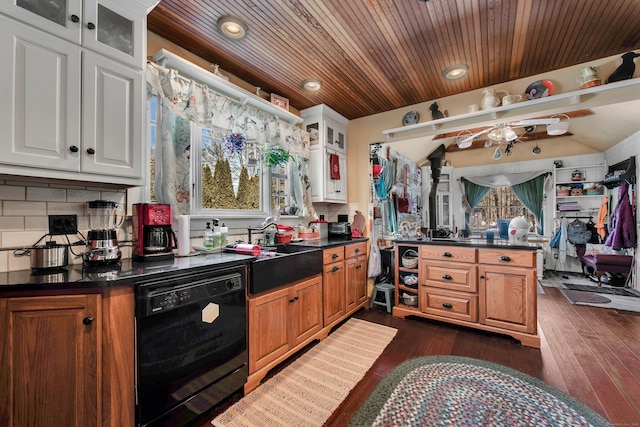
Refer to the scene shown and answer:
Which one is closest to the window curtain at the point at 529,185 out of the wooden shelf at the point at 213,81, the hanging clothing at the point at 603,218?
the hanging clothing at the point at 603,218

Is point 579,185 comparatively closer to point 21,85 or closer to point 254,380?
point 254,380

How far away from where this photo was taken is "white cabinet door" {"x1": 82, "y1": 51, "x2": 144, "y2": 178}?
1.34 meters

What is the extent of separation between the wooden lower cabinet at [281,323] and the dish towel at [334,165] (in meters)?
1.53

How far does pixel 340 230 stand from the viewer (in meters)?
3.34

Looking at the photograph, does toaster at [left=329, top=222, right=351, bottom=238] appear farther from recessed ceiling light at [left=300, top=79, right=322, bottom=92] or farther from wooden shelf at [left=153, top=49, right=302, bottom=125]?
recessed ceiling light at [left=300, top=79, right=322, bottom=92]

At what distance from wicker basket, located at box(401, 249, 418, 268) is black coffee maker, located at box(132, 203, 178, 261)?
2.46 metres

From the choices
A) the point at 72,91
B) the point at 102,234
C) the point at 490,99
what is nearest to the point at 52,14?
the point at 72,91

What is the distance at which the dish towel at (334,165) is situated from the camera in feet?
11.1

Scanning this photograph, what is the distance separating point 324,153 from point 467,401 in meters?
2.69

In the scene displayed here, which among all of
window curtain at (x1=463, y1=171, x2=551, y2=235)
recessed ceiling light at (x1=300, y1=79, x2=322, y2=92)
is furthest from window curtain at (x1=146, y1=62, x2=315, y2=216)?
window curtain at (x1=463, y1=171, x2=551, y2=235)

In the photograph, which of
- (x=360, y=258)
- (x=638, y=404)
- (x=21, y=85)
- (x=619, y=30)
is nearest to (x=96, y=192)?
(x=21, y=85)

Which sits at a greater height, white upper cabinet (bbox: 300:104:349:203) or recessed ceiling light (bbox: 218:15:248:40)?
recessed ceiling light (bbox: 218:15:248:40)

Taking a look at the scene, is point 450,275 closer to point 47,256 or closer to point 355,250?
point 355,250

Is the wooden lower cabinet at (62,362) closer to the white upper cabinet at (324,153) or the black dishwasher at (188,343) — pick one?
the black dishwasher at (188,343)
